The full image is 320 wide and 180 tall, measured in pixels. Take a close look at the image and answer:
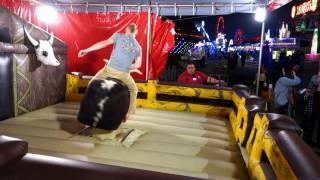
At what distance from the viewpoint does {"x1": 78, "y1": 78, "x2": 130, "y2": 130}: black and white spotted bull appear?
116 inches

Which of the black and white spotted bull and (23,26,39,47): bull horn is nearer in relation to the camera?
the black and white spotted bull

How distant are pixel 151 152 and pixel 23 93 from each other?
7.02ft

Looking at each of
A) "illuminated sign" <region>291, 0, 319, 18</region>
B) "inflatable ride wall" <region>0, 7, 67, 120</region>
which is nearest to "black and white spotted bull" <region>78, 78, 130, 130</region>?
"inflatable ride wall" <region>0, 7, 67, 120</region>

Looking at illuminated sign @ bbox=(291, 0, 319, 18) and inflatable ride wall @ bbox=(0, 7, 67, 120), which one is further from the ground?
illuminated sign @ bbox=(291, 0, 319, 18)

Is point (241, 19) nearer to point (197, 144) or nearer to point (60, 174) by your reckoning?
point (197, 144)

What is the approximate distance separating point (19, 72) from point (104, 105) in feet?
4.99

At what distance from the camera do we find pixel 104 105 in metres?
2.93

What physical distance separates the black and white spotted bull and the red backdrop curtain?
2713 millimetres

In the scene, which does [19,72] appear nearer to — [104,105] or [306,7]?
[104,105]

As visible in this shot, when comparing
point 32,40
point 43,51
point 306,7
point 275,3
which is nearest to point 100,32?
point 43,51

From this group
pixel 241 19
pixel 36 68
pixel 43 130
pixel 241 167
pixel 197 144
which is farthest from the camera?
pixel 241 19

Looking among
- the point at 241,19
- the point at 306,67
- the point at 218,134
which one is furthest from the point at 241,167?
the point at 241,19

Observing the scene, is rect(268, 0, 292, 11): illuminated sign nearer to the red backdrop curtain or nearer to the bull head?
the red backdrop curtain

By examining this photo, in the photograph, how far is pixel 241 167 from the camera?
2.43 m
